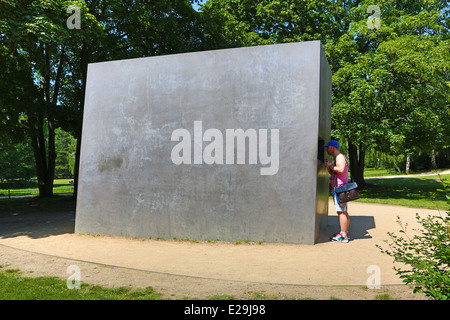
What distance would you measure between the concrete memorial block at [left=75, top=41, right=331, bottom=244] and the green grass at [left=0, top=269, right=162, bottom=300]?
3.03 meters

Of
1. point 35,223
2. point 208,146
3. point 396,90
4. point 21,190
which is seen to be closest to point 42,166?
point 35,223

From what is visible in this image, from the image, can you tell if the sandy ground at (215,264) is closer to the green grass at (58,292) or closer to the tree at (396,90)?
the green grass at (58,292)

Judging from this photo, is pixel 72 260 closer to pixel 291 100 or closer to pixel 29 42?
pixel 291 100

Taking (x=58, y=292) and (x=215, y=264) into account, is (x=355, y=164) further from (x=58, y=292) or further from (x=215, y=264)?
(x=58, y=292)

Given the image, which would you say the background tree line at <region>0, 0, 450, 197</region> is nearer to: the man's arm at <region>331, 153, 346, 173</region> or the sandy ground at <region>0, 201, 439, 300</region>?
the sandy ground at <region>0, 201, 439, 300</region>

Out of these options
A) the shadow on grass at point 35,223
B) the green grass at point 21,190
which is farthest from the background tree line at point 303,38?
the green grass at point 21,190

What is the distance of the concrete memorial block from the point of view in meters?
6.43

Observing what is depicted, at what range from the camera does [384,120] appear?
51.0 feet

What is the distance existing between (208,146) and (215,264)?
106 inches

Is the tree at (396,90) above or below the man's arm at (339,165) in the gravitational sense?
above

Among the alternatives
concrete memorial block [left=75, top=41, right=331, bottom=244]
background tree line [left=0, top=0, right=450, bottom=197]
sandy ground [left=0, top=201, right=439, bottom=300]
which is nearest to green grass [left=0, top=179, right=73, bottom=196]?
background tree line [left=0, top=0, right=450, bottom=197]

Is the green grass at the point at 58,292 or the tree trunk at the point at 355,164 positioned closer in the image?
the green grass at the point at 58,292

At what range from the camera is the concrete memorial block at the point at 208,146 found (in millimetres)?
6434

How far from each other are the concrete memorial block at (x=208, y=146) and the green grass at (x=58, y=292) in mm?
3026
